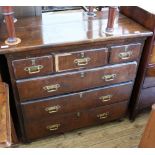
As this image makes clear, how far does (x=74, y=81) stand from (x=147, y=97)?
697mm

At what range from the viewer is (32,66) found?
3.92 feet

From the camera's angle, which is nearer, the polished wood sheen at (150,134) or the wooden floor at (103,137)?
the polished wood sheen at (150,134)

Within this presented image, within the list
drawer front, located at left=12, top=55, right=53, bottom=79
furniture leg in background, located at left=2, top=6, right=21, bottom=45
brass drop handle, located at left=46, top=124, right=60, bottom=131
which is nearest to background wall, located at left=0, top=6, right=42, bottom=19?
furniture leg in background, located at left=2, top=6, right=21, bottom=45

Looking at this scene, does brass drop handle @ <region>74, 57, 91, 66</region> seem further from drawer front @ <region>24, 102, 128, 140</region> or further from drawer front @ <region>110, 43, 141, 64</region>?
drawer front @ <region>24, 102, 128, 140</region>

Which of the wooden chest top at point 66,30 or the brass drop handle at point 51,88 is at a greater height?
the wooden chest top at point 66,30

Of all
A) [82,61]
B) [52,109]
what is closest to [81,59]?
[82,61]

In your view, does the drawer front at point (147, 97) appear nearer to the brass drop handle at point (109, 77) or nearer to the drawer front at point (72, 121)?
the drawer front at point (72, 121)

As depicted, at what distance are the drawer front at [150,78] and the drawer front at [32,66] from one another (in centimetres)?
73

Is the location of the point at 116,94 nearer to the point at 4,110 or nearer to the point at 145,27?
the point at 145,27

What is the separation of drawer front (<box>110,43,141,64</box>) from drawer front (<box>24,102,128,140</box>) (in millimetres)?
408

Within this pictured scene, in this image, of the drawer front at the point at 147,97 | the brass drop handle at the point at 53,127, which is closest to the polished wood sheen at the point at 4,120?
the brass drop handle at the point at 53,127

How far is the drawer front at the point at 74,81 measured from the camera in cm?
128

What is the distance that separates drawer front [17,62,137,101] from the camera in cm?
128
